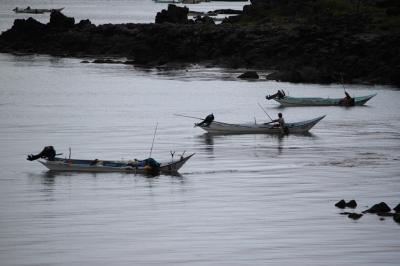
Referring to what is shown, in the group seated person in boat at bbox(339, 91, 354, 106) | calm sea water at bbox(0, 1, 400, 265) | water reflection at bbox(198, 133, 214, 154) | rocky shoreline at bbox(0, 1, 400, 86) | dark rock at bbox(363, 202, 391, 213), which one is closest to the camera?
calm sea water at bbox(0, 1, 400, 265)

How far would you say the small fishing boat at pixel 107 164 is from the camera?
112 feet

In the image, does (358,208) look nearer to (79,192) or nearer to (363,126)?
(79,192)

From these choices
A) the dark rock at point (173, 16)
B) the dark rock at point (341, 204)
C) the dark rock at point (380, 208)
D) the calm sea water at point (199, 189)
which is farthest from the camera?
the dark rock at point (173, 16)

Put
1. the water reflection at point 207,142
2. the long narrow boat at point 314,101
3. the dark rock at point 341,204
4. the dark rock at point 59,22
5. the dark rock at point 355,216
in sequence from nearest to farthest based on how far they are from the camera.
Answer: the dark rock at point 355,216 → the dark rock at point 341,204 → the water reflection at point 207,142 → the long narrow boat at point 314,101 → the dark rock at point 59,22

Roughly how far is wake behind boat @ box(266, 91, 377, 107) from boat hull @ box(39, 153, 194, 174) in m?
21.6

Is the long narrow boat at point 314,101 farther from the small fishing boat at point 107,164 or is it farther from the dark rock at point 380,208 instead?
the dark rock at point 380,208

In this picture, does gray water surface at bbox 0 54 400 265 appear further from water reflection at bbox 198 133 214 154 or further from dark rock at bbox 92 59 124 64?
dark rock at bbox 92 59 124 64

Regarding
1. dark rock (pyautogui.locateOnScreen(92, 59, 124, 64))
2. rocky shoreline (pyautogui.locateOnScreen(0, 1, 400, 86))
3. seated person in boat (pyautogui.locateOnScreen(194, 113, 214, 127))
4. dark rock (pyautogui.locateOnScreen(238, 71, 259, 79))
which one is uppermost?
rocky shoreline (pyautogui.locateOnScreen(0, 1, 400, 86))

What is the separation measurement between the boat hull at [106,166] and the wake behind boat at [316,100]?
21.6 meters

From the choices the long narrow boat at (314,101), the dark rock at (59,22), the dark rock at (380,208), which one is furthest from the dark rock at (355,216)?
the dark rock at (59,22)

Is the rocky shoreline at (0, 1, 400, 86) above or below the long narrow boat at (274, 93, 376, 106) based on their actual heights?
above

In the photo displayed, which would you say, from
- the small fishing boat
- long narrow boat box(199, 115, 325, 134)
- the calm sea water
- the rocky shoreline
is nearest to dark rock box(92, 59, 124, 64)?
the rocky shoreline

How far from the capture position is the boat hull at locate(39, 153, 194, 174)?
34.1m

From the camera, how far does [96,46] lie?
88625 millimetres
